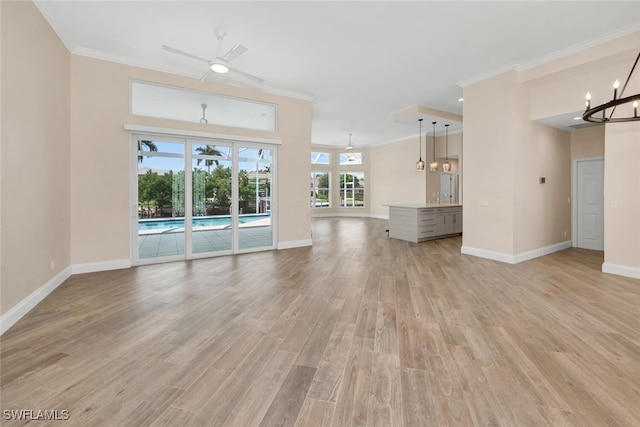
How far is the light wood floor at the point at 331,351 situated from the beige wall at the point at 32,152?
0.44m

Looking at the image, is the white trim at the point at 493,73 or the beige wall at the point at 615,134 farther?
the white trim at the point at 493,73

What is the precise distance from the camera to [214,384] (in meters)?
1.87

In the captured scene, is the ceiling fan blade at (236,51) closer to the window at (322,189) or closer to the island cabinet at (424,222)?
the island cabinet at (424,222)

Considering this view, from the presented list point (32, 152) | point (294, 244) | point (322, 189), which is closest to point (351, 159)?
point (322, 189)

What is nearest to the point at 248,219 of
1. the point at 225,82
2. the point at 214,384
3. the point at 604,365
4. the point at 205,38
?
the point at 225,82

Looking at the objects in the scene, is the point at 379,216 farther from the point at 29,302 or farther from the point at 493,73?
the point at 29,302

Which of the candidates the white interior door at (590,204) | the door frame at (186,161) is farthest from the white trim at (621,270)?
the door frame at (186,161)

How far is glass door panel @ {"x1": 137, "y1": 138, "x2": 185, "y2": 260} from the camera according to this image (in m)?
A: 5.00

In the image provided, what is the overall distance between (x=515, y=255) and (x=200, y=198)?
5.89m

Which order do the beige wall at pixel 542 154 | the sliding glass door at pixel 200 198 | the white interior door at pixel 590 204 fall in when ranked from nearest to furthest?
the beige wall at pixel 542 154 < the sliding glass door at pixel 200 198 < the white interior door at pixel 590 204

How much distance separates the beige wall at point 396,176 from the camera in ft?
37.1

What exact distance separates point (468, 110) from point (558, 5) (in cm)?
235

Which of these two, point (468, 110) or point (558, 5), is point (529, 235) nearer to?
point (468, 110)

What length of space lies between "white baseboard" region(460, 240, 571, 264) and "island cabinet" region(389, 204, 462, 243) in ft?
5.10
